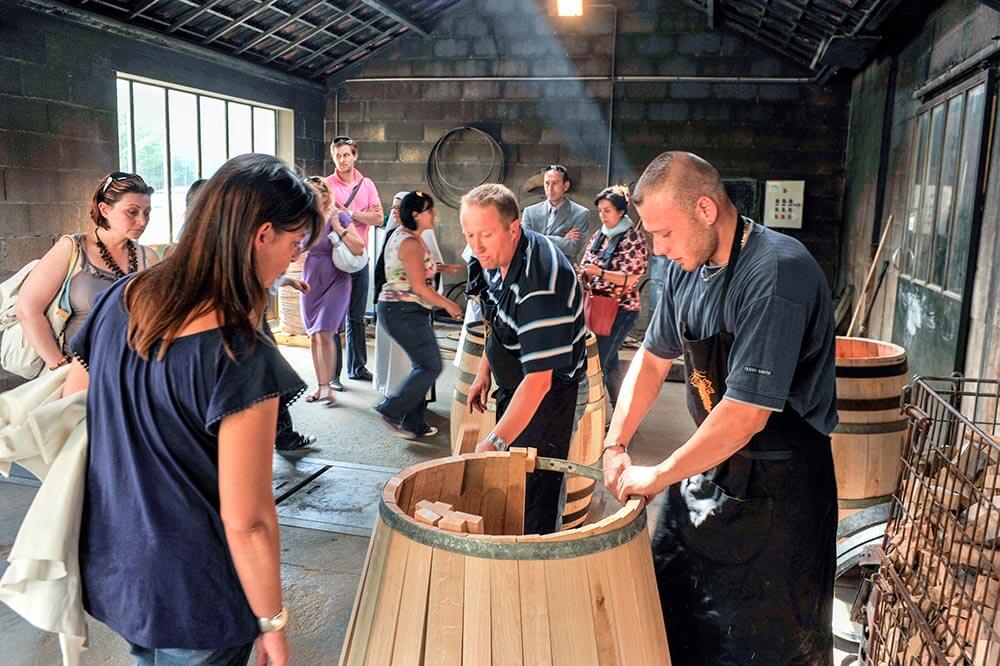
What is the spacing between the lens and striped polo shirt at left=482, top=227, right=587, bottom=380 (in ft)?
8.61

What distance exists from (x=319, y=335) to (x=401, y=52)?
5.87 metres

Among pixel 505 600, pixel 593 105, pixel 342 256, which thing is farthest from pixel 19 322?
pixel 593 105

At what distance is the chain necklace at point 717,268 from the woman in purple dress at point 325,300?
4.52 metres

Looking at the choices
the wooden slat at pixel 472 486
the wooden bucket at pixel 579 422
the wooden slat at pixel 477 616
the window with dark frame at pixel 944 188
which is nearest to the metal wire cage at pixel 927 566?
the wooden slat at pixel 472 486

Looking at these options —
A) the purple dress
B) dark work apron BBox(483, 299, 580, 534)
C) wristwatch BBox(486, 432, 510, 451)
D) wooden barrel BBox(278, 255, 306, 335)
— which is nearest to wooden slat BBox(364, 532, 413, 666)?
wristwatch BBox(486, 432, 510, 451)

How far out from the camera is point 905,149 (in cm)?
678

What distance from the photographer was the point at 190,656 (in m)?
1.57

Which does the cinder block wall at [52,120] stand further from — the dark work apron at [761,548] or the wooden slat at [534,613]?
the wooden slat at [534,613]

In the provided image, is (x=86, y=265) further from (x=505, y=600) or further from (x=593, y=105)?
(x=593, y=105)

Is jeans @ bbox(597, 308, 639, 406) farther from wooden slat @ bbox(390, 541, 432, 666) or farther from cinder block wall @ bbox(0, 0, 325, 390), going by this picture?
cinder block wall @ bbox(0, 0, 325, 390)

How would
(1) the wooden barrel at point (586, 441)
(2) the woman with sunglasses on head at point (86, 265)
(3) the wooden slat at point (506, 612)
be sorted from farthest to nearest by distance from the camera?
(1) the wooden barrel at point (586, 441) → (2) the woman with sunglasses on head at point (86, 265) → (3) the wooden slat at point (506, 612)

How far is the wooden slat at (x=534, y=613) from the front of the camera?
1.30 metres

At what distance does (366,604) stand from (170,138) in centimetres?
780

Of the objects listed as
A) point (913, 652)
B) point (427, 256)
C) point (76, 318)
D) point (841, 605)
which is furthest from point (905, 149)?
point (76, 318)
